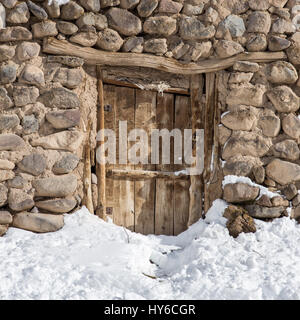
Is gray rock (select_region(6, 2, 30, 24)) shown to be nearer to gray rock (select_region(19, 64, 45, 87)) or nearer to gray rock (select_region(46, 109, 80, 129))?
gray rock (select_region(19, 64, 45, 87))

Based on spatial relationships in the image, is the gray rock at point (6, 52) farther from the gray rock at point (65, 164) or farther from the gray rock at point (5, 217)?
the gray rock at point (5, 217)

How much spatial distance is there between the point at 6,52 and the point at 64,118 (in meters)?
0.66

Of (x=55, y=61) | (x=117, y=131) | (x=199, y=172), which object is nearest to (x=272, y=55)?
(x=199, y=172)

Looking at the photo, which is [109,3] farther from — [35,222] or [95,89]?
[35,222]

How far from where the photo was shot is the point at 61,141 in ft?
10.3

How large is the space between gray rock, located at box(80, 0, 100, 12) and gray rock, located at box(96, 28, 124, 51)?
0.18 m

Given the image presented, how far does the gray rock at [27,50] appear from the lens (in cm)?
310

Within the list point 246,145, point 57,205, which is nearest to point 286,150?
point 246,145

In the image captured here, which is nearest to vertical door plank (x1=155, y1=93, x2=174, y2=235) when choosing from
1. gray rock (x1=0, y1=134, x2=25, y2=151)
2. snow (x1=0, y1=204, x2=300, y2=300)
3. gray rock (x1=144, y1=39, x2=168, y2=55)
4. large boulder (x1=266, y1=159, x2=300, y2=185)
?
snow (x1=0, y1=204, x2=300, y2=300)

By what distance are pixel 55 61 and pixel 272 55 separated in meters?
1.81

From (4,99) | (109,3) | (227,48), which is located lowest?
(4,99)

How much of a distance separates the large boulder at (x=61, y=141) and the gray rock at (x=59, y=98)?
0.22 m

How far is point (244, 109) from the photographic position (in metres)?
3.36

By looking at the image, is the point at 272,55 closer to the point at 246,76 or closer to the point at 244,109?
the point at 246,76
